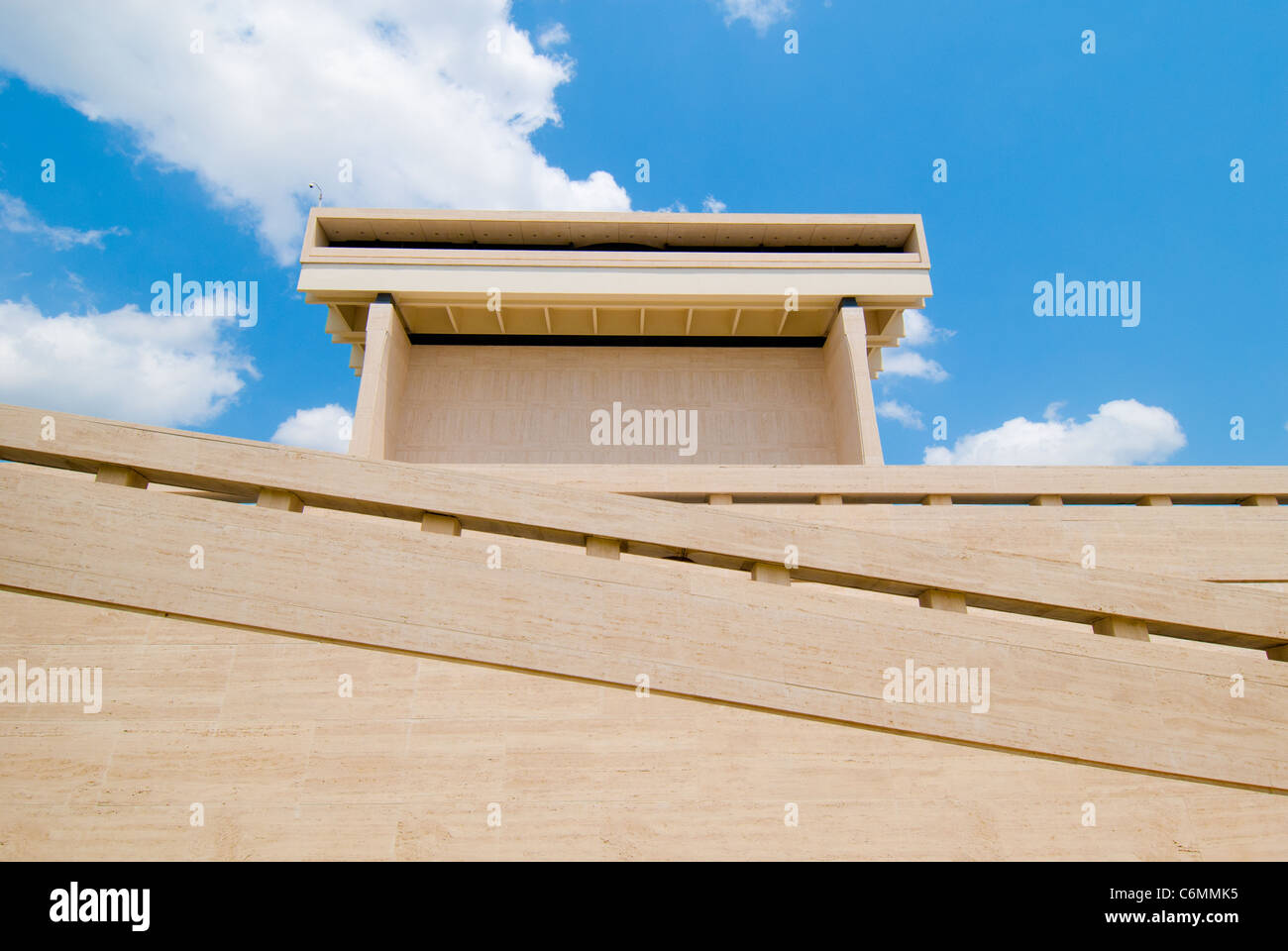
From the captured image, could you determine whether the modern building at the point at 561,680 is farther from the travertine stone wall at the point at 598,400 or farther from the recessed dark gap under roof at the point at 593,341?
the recessed dark gap under roof at the point at 593,341

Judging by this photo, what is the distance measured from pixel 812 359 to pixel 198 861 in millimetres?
17953

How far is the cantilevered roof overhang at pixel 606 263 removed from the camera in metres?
18.2

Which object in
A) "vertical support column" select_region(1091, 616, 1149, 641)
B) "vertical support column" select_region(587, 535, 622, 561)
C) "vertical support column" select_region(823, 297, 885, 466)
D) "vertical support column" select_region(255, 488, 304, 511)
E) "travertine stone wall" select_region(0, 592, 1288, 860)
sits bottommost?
"travertine stone wall" select_region(0, 592, 1288, 860)

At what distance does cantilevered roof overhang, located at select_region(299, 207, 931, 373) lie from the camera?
18156mm

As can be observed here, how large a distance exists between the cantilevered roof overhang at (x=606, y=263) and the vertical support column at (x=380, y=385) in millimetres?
674

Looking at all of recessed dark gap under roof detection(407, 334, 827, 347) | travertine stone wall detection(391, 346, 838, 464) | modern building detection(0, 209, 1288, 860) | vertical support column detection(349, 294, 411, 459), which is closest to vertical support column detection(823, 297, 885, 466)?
travertine stone wall detection(391, 346, 838, 464)

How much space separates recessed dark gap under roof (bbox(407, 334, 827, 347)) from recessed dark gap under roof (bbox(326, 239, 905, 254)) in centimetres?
227

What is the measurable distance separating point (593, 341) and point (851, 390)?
22.6ft

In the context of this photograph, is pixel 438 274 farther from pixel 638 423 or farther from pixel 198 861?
pixel 198 861

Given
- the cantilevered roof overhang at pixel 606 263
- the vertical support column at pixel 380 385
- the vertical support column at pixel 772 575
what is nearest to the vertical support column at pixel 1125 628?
the vertical support column at pixel 772 575

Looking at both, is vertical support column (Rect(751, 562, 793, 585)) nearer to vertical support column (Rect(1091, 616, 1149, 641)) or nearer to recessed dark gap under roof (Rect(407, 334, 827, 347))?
vertical support column (Rect(1091, 616, 1149, 641))

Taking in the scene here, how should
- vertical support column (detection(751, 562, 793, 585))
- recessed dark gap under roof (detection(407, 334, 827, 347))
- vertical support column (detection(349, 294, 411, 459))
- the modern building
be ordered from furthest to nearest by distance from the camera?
1. recessed dark gap under roof (detection(407, 334, 827, 347))
2. vertical support column (detection(349, 294, 411, 459))
3. vertical support column (detection(751, 562, 793, 585))
4. the modern building
